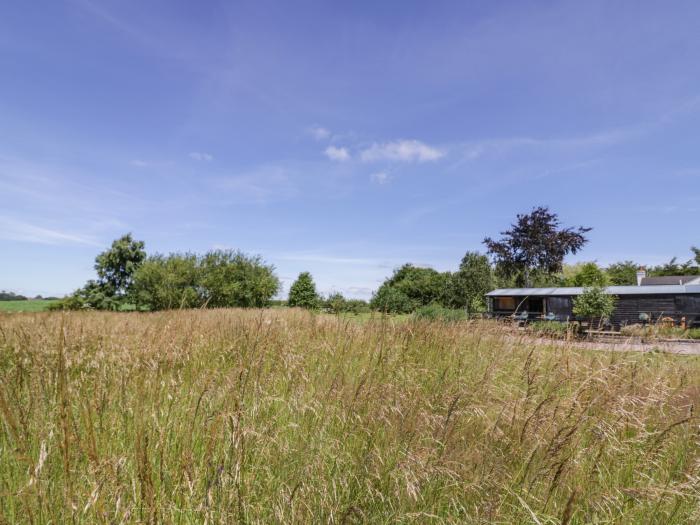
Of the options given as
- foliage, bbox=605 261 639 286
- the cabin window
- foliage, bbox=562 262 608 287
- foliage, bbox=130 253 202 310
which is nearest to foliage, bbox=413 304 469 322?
the cabin window

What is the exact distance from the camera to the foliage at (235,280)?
28.6 metres

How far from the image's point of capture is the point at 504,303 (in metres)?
33.2

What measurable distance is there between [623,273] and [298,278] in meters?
44.7

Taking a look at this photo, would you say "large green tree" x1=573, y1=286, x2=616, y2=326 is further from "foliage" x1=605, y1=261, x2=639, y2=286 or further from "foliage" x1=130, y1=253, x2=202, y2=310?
"foliage" x1=605, y1=261, x2=639, y2=286

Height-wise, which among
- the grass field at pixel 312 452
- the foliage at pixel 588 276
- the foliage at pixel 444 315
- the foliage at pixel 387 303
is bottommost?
the grass field at pixel 312 452

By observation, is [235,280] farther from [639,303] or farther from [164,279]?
[639,303]

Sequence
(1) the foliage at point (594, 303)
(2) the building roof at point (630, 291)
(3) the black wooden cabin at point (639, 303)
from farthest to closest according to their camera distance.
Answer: (2) the building roof at point (630, 291) < (3) the black wooden cabin at point (639, 303) < (1) the foliage at point (594, 303)

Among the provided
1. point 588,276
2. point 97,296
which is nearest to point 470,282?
point 588,276

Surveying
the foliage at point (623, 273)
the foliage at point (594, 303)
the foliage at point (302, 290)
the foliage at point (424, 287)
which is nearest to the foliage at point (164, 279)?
the foliage at point (302, 290)

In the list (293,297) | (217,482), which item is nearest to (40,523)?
(217,482)

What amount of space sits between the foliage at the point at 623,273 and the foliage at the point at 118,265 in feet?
189

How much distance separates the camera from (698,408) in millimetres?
3748

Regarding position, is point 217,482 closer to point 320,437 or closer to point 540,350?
point 320,437

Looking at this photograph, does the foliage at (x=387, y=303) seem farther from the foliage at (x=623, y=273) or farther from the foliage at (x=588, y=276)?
the foliage at (x=623, y=273)
